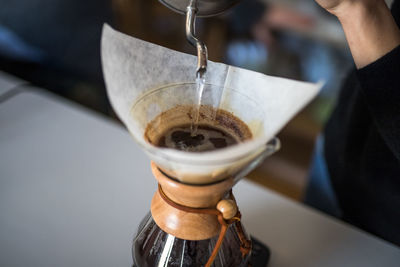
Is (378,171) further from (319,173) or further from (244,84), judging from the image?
(244,84)

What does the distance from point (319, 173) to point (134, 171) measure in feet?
1.63

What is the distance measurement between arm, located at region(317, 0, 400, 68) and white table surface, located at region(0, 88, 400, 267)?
32 centimetres

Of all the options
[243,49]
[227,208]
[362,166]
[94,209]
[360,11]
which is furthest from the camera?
[243,49]

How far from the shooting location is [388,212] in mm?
726

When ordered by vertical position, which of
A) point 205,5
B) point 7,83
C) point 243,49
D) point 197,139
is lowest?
point 243,49

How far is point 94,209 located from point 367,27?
56cm

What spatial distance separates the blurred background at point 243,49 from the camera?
1452 mm

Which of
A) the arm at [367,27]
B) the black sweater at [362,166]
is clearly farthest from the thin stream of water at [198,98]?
the black sweater at [362,166]

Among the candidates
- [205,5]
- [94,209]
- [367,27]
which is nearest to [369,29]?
[367,27]

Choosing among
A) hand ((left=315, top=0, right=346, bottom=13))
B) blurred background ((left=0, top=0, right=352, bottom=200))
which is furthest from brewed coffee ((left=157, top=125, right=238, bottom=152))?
blurred background ((left=0, top=0, right=352, bottom=200))

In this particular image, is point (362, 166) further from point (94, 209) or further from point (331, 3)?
point (94, 209)

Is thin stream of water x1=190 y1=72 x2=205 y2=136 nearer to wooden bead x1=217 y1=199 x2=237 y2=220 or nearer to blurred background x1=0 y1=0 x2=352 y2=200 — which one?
wooden bead x1=217 y1=199 x2=237 y2=220

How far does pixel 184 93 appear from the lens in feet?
1.49

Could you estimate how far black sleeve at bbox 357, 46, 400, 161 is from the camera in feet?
1.71
